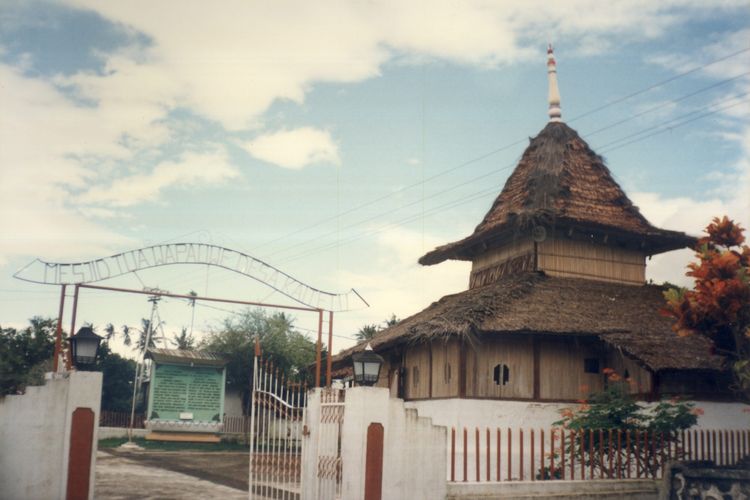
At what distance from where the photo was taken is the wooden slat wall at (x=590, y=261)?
20.7 metres

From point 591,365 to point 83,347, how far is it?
12952 mm

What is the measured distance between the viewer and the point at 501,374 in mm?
18406

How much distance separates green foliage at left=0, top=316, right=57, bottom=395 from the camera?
107 feet

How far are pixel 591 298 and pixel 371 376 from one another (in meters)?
10.3

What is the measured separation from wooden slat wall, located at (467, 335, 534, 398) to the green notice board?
54.0 ft

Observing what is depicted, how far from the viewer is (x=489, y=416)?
18.0 metres

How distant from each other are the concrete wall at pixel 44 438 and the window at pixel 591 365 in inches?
494

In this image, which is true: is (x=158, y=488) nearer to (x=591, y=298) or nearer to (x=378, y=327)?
(x=591, y=298)

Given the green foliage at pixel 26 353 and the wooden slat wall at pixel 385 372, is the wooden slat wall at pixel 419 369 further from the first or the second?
the green foliage at pixel 26 353

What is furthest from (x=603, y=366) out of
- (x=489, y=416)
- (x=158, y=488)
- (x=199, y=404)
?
(x=199, y=404)

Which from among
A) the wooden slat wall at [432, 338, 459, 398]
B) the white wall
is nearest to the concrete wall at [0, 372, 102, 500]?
the white wall

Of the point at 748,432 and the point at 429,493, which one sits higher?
the point at 748,432

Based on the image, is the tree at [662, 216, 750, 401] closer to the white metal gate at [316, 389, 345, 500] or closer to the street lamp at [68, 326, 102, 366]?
the white metal gate at [316, 389, 345, 500]

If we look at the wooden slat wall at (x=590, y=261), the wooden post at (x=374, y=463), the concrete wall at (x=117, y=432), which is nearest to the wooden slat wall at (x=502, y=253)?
the wooden slat wall at (x=590, y=261)
